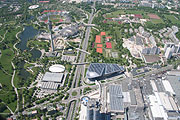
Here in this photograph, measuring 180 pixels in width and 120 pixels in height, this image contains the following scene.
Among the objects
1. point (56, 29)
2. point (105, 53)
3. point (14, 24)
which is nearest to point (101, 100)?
point (105, 53)

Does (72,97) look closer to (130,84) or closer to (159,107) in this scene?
(130,84)

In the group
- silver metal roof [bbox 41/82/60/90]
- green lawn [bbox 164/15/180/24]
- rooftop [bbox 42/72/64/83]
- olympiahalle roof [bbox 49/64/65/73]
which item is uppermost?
green lawn [bbox 164/15/180/24]

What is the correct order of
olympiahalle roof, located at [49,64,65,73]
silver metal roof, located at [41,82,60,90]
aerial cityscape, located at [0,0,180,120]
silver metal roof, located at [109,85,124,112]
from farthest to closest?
1. olympiahalle roof, located at [49,64,65,73]
2. silver metal roof, located at [41,82,60,90]
3. aerial cityscape, located at [0,0,180,120]
4. silver metal roof, located at [109,85,124,112]

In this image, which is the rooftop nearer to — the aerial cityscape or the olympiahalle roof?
the aerial cityscape

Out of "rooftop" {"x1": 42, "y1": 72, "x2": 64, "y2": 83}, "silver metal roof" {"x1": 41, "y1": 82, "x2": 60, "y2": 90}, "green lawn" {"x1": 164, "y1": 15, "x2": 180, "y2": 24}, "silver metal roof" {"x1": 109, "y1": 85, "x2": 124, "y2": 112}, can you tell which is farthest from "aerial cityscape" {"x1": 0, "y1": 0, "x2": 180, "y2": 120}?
"green lawn" {"x1": 164, "y1": 15, "x2": 180, "y2": 24}

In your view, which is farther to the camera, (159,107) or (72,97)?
(72,97)

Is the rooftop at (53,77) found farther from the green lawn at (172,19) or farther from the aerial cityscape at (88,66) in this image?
the green lawn at (172,19)
